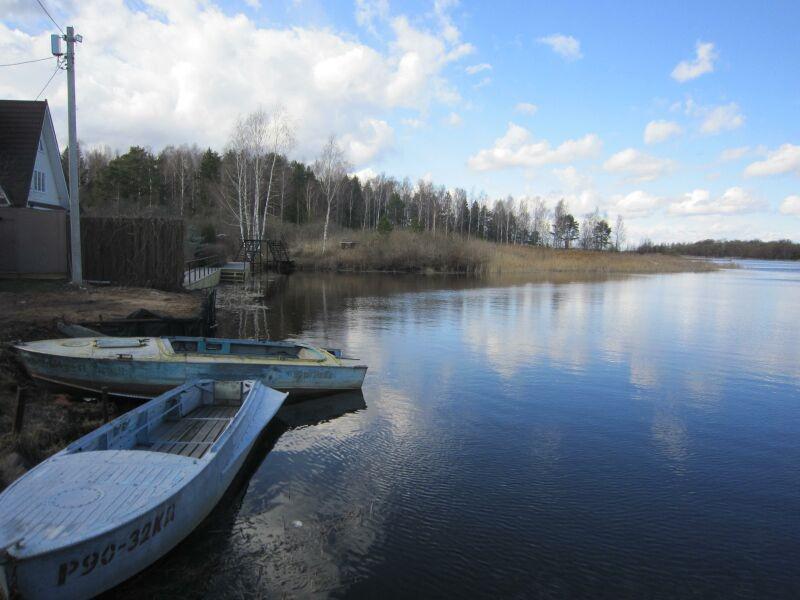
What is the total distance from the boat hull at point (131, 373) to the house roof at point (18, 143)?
19735 millimetres

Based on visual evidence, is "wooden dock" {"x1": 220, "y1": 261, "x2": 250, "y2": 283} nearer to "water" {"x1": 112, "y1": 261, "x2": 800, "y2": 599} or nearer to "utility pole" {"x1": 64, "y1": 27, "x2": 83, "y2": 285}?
"utility pole" {"x1": 64, "y1": 27, "x2": 83, "y2": 285}

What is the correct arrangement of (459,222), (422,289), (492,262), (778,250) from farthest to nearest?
(778,250) → (459,222) → (492,262) → (422,289)

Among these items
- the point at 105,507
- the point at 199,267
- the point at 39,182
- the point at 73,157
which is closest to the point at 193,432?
the point at 105,507

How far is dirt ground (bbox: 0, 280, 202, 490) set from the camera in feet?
22.1

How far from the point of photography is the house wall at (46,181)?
1074 inches

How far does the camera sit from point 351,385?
35.8ft

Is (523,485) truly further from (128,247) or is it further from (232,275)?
(232,275)

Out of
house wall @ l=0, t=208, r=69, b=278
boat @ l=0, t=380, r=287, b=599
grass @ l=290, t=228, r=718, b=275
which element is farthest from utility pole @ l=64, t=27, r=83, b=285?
grass @ l=290, t=228, r=718, b=275

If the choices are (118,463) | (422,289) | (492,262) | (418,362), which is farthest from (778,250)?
(118,463)

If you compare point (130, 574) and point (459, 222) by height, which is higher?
point (459, 222)

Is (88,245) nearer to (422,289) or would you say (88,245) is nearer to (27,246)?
(27,246)

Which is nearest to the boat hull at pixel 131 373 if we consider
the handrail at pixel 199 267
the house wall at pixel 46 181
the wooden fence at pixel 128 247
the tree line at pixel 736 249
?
the wooden fence at pixel 128 247

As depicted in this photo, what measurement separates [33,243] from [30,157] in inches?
440

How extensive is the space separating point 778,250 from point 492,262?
11968 cm
